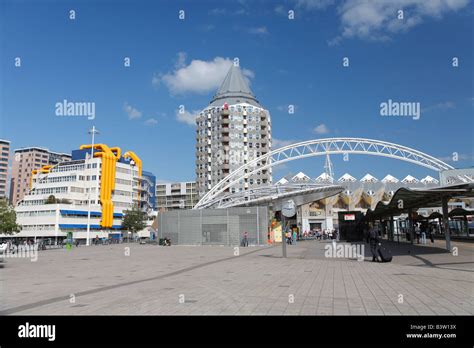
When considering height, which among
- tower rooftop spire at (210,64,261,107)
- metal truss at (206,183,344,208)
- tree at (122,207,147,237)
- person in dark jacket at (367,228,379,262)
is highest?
tower rooftop spire at (210,64,261,107)

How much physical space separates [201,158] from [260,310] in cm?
9602

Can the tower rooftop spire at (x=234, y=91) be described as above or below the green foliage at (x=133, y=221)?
above

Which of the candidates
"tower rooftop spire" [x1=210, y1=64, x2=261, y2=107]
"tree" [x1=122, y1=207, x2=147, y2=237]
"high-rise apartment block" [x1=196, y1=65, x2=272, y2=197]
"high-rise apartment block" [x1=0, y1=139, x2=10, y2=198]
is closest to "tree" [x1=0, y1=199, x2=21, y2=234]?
"tree" [x1=122, y1=207, x2=147, y2=237]

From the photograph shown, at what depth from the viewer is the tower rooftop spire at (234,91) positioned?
365 feet

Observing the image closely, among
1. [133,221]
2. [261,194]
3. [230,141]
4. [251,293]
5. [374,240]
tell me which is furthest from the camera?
[230,141]

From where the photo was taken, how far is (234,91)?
372 feet

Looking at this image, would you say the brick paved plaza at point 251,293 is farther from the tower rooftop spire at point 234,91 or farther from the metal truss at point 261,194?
the tower rooftop spire at point 234,91

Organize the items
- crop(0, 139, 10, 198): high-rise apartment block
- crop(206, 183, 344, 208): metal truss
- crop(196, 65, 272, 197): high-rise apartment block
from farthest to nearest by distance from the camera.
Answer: crop(0, 139, 10, 198): high-rise apartment block < crop(196, 65, 272, 197): high-rise apartment block < crop(206, 183, 344, 208): metal truss

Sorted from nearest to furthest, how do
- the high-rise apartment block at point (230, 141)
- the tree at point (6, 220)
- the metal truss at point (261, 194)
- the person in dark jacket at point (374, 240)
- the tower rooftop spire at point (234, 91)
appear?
the person in dark jacket at point (374, 240)
the metal truss at point (261, 194)
the tree at point (6, 220)
the high-rise apartment block at point (230, 141)
the tower rooftop spire at point (234, 91)

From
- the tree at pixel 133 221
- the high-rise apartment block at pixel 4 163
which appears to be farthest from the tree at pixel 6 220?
the high-rise apartment block at pixel 4 163

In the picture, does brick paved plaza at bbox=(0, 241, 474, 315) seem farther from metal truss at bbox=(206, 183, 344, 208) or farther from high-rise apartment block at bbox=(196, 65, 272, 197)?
high-rise apartment block at bbox=(196, 65, 272, 197)

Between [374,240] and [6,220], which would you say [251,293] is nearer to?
[374,240]

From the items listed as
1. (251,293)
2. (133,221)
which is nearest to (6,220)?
(133,221)

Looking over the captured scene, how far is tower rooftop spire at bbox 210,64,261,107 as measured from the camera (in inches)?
4380
